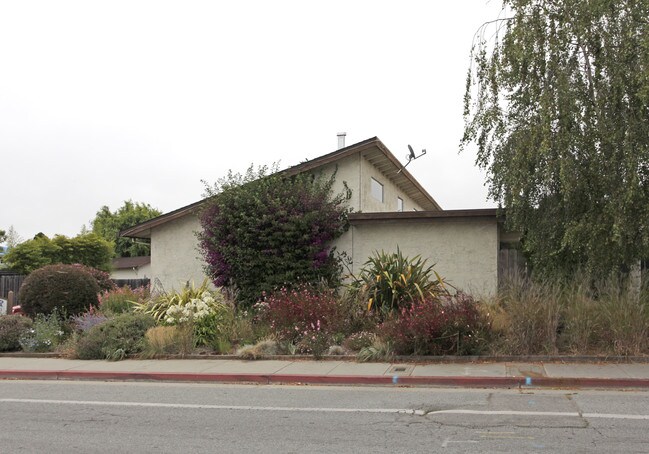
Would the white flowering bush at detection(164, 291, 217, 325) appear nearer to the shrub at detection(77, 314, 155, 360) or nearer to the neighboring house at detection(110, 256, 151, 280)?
the shrub at detection(77, 314, 155, 360)

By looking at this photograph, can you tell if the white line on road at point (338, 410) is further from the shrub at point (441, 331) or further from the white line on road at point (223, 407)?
the shrub at point (441, 331)

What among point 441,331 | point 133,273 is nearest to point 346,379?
point 441,331

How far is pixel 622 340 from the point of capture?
10766 millimetres

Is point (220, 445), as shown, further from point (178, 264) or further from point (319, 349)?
point (178, 264)

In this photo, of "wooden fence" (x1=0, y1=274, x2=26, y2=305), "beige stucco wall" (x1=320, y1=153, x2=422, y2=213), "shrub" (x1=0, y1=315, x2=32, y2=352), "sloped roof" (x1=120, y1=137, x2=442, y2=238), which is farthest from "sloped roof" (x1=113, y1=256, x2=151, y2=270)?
"shrub" (x1=0, y1=315, x2=32, y2=352)

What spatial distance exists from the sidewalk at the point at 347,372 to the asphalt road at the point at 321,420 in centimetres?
38

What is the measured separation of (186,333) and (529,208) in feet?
25.5

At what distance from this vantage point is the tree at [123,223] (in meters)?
52.9

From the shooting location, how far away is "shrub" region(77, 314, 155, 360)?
511 inches

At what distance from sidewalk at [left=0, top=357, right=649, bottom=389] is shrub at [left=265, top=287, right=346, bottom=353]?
2.67ft

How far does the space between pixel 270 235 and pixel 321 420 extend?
28.8 ft

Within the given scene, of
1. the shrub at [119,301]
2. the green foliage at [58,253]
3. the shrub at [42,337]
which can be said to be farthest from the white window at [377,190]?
the green foliage at [58,253]

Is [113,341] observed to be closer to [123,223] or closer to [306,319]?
[306,319]

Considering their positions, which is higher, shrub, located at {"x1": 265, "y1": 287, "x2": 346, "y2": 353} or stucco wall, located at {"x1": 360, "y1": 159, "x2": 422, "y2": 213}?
stucco wall, located at {"x1": 360, "y1": 159, "x2": 422, "y2": 213}
